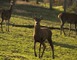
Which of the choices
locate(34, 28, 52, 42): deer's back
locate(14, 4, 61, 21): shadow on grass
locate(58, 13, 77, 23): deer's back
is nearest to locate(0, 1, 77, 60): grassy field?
locate(34, 28, 52, 42): deer's back

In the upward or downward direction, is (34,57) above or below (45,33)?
below

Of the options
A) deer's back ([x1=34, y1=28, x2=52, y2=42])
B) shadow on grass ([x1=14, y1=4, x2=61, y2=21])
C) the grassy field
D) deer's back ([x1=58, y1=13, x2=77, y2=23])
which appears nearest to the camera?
deer's back ([x1=34, y1=28, x2=52, y2=42])

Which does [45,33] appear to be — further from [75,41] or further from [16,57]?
[75,41]

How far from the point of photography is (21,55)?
14.8 meters

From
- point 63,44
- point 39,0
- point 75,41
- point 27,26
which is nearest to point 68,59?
point 63,44

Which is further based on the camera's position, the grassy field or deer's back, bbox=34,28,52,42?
the grassy field

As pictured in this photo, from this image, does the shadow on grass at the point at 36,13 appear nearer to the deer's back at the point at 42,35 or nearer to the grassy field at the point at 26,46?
the grassy field at the point at 26,46

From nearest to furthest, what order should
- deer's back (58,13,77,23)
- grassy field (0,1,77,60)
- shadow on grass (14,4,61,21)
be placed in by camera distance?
grassy field (0,1,77,60), deer's back (58,13,77,23), shadow on grass (14,4,61,21)

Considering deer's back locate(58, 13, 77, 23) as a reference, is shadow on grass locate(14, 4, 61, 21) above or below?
below

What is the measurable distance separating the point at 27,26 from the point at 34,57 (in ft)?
39.5

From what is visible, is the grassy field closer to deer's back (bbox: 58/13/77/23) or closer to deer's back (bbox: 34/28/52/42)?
deer's back (bbox: 34/28/52/42)

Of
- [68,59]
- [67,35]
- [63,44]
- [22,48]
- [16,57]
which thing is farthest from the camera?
[67,35]

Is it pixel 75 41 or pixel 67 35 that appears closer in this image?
pixel 75 41

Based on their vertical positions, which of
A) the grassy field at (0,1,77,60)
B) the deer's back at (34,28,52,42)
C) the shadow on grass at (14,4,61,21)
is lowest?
Result: the shadow on grass at (14,4,61,21)
